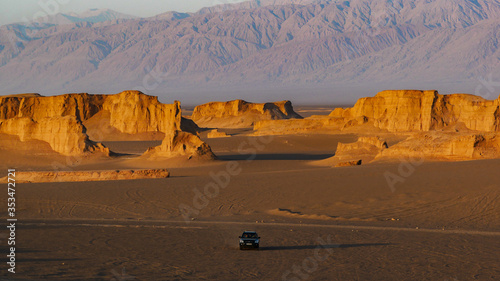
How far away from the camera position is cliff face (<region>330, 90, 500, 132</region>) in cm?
6756

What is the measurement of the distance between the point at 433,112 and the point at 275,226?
181 feet

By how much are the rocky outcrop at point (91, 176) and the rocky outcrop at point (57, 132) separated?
39.4ft

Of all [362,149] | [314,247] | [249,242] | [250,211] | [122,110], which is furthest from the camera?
[122,110]

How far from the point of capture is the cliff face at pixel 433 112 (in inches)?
2660

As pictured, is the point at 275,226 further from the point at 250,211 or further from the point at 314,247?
the point at 250,211

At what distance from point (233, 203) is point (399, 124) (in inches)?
2005

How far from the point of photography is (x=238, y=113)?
114688 mm

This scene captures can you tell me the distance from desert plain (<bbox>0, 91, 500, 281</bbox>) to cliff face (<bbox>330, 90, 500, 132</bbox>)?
21.0 meters

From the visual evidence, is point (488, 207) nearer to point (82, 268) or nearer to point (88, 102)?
point (82, 268)

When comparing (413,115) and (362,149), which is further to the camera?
(413,115)

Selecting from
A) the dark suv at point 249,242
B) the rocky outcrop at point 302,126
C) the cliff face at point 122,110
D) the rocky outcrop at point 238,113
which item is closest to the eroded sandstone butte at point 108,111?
the cliff face at point 122,110

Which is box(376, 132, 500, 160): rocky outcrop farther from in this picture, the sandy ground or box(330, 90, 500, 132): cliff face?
box(330, 90, 500, 132): cliff face

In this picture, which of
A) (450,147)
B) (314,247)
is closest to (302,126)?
(450,147)

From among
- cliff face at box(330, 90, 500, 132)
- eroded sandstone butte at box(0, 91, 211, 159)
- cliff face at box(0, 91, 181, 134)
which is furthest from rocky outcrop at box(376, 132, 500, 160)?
cliff face at box(0, 91, 181, 134)
